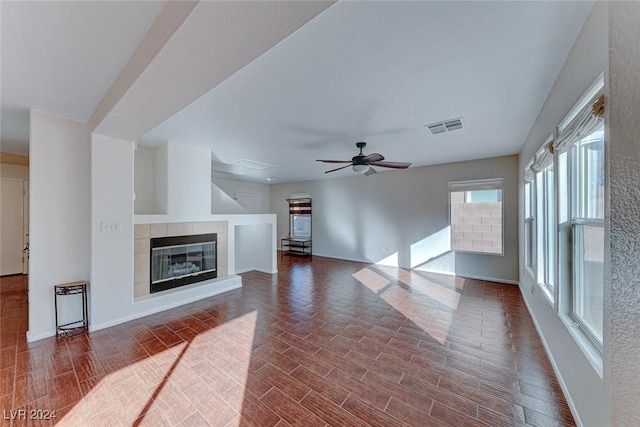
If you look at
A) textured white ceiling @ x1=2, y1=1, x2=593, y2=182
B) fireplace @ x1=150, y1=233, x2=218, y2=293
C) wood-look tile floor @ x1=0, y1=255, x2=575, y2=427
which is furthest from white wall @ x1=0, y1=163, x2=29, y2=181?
fireplace @ x1=150, y1=233, x2=218, y2=293

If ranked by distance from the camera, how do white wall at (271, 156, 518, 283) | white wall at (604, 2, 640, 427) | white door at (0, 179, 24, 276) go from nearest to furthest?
white wall at (604, 2, 640, 427), white wall at (271, 156, 518, 283), white door at (0, 179, 24, 276)

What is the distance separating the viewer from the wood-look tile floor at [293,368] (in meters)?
1.63

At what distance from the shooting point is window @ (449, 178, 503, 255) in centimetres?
468

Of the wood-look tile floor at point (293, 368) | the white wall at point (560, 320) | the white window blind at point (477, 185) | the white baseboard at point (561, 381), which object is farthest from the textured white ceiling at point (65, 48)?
the white window blind at point (477, 185)

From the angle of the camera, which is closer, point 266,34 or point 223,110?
point 266,34

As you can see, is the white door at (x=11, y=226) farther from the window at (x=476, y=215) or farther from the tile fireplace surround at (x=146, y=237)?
the window at (x=476, y=215)

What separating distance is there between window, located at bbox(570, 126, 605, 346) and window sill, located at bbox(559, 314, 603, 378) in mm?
39

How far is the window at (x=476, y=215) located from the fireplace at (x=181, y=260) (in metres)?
4.88

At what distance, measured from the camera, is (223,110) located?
258 centimetres

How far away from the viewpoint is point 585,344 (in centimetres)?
148

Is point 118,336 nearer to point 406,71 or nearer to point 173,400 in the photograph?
point 173,400

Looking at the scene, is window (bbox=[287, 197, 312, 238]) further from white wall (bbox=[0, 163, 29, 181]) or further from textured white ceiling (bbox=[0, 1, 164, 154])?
white wall (bbox=[0, 163, 29, 181])

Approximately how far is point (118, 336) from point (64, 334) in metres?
0.62

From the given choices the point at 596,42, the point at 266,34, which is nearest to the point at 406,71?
the point at 596,42
